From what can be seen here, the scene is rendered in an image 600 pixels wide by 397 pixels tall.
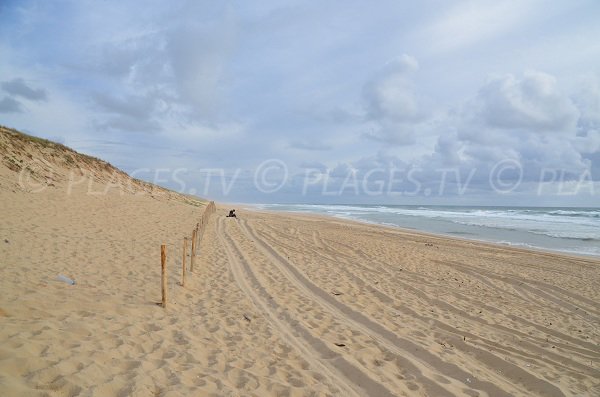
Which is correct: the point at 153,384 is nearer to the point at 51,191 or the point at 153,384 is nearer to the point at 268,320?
the point at 268,320

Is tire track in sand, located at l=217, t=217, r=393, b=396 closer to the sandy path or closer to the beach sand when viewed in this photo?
the beach sand

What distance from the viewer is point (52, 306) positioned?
5781 millimetres

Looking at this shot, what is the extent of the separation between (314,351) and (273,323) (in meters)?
1.32

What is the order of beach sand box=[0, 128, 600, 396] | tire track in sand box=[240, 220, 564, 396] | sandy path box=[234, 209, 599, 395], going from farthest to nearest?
sandy path box=[234, 209, 599, 395] → tire track in sand box=[240, 220, 564, 396] → beach sand box=[0, 128, 600, 396]

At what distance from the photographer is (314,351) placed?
5742mm

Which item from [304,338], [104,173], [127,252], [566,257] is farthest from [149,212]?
[566,257]

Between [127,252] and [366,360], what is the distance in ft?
28.4
